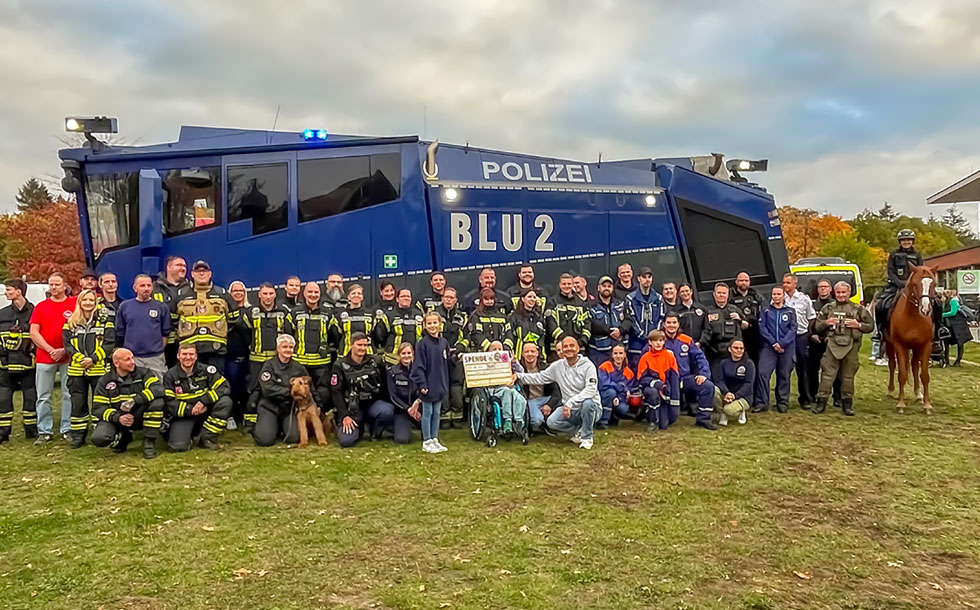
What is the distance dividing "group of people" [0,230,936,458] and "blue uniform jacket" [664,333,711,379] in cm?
2

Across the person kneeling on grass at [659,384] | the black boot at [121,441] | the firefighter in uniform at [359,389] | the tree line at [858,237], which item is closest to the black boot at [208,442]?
the black boot at [121,441]

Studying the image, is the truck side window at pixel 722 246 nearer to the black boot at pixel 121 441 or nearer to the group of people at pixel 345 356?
the group of people at pixel 345 356

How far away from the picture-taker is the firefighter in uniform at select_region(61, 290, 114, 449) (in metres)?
6.85

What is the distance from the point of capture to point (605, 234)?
9.20m

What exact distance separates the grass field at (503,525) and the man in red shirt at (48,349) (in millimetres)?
328

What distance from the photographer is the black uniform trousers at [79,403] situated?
6.86 m

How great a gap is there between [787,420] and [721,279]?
2.40 metres

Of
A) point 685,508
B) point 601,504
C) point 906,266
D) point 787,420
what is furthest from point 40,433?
point 906,266

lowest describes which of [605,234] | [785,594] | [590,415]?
[785,594]

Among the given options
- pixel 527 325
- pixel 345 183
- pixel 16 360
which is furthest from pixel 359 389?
pixel 16 360

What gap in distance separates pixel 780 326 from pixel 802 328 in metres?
0.49

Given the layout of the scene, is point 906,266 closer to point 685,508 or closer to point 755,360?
point 755,360

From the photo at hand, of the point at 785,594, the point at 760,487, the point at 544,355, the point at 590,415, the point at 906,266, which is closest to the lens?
the point at 785,594

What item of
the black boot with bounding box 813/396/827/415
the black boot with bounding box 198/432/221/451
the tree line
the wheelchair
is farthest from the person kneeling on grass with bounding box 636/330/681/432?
the tree line
